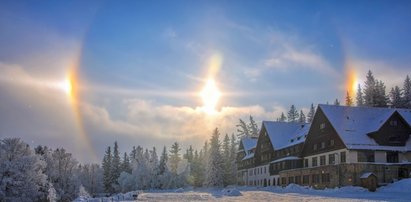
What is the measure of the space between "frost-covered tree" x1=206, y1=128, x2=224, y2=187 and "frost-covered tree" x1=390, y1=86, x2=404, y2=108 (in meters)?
39.5

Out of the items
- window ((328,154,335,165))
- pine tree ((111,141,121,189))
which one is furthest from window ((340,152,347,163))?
pine tree ((111,141,121,189))

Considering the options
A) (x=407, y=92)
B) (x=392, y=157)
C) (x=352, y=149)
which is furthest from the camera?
(x=407, y=92)

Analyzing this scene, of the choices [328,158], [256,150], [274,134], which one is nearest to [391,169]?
[328,158]

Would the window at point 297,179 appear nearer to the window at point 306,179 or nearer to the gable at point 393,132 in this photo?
the window at point 306,179

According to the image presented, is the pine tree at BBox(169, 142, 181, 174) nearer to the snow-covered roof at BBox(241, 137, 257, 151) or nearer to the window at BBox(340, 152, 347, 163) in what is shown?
the snow-covered roof at BBox(241, 137, 257, 151)

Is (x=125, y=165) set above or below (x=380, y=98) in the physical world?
below

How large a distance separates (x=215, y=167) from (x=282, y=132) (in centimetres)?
1684

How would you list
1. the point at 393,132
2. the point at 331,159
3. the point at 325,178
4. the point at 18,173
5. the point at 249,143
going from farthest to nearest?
the point at 249,143, the point at 18,173, the point at 331,159, the point at 325,178, the point at 393,132

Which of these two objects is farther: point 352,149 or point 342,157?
point 342,157

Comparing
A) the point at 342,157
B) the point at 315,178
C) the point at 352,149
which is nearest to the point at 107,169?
the point at 315,178

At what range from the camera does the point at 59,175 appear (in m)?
98.5

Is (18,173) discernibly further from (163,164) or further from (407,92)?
(407,92)

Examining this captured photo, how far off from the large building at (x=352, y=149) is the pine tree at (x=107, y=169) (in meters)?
56.2

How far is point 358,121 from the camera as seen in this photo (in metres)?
69.5
